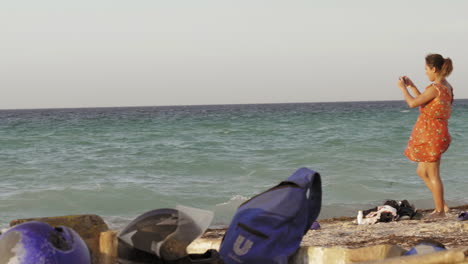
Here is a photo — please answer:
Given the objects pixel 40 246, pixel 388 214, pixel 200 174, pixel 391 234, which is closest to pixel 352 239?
pixel 391 234

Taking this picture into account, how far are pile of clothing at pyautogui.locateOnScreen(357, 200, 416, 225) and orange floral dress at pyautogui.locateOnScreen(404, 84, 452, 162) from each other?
78 centimetres

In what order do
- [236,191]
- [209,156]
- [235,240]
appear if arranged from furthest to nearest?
[209,156]
[236,191]
[235,240]

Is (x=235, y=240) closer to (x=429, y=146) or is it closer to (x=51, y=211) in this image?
(x=429, y=146)

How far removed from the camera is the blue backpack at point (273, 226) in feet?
12.9

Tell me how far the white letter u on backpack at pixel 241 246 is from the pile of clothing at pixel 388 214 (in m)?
3.77

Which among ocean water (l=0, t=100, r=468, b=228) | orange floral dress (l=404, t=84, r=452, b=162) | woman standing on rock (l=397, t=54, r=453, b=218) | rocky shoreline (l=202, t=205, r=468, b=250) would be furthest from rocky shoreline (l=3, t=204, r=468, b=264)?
ocean water (l=0, t=100, r=468, b=228)

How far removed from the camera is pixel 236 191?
1224 centimetres

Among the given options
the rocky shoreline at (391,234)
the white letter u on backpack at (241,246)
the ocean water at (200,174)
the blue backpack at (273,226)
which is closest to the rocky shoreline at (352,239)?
the rocky shoreline at (391,234)

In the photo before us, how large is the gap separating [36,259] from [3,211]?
7.72 metres

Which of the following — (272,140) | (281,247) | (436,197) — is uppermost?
(281,247)

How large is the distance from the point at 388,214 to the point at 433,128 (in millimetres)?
1173

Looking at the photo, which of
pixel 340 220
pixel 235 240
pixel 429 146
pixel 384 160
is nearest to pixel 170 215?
pixel 235 240

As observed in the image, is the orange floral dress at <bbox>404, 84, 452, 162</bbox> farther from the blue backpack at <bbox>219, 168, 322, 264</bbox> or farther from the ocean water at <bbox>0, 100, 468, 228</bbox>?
the blue backpack at <bbox>219, 168, 322, 264</bbox>

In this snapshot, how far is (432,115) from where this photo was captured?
7.04 m
